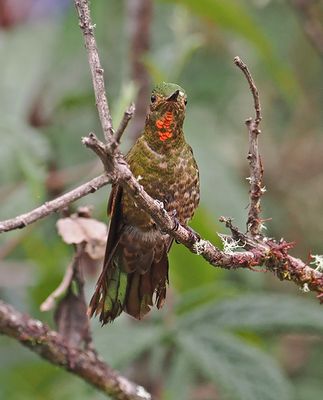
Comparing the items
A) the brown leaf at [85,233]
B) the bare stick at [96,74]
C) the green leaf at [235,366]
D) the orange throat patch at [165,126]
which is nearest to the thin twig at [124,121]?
the bare stick at [96,74]

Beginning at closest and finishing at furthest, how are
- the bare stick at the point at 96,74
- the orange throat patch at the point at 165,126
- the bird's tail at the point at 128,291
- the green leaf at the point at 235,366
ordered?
1. the bare stick at the point at 96,74
2. the bird's tail at the point at 128,291
3. the orange throat patch at the point at 165,126
4. the green leaf at the point at 235,366

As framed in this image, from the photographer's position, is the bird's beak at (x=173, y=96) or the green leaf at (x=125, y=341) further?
the green leaf at (x=125, y=341)

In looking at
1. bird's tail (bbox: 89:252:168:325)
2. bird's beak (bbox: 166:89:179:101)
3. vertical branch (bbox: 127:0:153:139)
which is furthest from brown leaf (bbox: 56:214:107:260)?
vertical branch (bbox: 127:0:153:139)

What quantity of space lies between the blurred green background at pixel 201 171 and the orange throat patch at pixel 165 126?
0.34 feet

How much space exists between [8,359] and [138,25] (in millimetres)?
1275

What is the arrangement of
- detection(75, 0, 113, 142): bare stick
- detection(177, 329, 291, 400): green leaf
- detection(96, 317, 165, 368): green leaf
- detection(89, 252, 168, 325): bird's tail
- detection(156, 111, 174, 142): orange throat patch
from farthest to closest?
1. detection(96, 317, 165, 368): green leaf
2. detection(177, 329, 291, 400): green leaf
3. detection(156, 111, 174, 142): orange throat patch
4. detection(89, 252, 168, 325): bird's tail
5. detection(75, 0, 113, 142): bare stick

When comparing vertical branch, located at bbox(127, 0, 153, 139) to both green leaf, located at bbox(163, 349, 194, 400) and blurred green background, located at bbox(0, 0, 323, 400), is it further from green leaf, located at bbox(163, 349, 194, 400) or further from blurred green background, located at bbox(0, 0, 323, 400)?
green leaf, located at bbox(163, 349, 194, 400)

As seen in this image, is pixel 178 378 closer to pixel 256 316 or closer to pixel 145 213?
pixel 256 316

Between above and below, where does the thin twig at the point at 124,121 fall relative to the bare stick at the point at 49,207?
above

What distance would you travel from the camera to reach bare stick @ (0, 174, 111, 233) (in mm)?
1547

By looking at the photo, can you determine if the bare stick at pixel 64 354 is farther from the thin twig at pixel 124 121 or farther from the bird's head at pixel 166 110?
the thin twig at pixel 124 121

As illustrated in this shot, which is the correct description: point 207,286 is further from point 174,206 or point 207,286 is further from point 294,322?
point 174,206

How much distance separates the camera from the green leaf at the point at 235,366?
2.96 m

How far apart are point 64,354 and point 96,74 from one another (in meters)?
0.85
